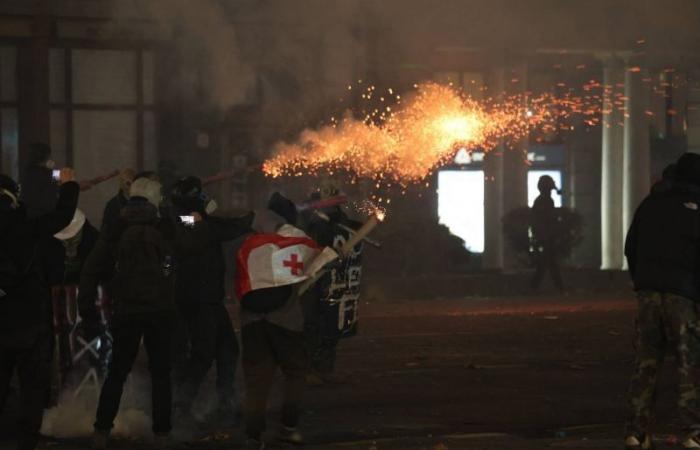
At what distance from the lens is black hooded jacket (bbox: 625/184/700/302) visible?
26.1 ft

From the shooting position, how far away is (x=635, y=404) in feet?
26.1

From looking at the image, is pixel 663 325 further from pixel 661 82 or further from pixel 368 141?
pixel 661 82

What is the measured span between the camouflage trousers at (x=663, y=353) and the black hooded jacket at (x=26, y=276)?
11.2 feet

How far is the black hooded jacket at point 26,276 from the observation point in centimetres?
742

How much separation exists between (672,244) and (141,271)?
3168 mm

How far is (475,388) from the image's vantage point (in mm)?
10992

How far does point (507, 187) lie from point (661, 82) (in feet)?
12.1

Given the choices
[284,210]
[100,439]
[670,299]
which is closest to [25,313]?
[100,439]

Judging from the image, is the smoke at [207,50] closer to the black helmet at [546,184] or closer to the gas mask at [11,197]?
the black helmet at [546,184]

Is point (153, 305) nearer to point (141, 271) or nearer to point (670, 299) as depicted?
point (141, 271)

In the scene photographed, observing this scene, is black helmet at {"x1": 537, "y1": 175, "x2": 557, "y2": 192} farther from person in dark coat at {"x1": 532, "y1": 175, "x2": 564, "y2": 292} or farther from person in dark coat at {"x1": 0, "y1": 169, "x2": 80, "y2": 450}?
person in dark coat at {"x1": 0, "y1": 169, "x2": 80, "y2": 450}

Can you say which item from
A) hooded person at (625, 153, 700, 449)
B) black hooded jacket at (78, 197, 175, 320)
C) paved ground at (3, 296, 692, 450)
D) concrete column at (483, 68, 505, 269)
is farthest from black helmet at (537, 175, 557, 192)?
black hooded jacket at (78, 197, 175, 320)

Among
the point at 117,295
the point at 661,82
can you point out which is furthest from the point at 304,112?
the point at 117,295

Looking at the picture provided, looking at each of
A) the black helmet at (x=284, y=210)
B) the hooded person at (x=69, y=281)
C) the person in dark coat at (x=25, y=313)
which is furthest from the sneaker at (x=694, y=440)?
the hooded person at (x=69, y=281)
